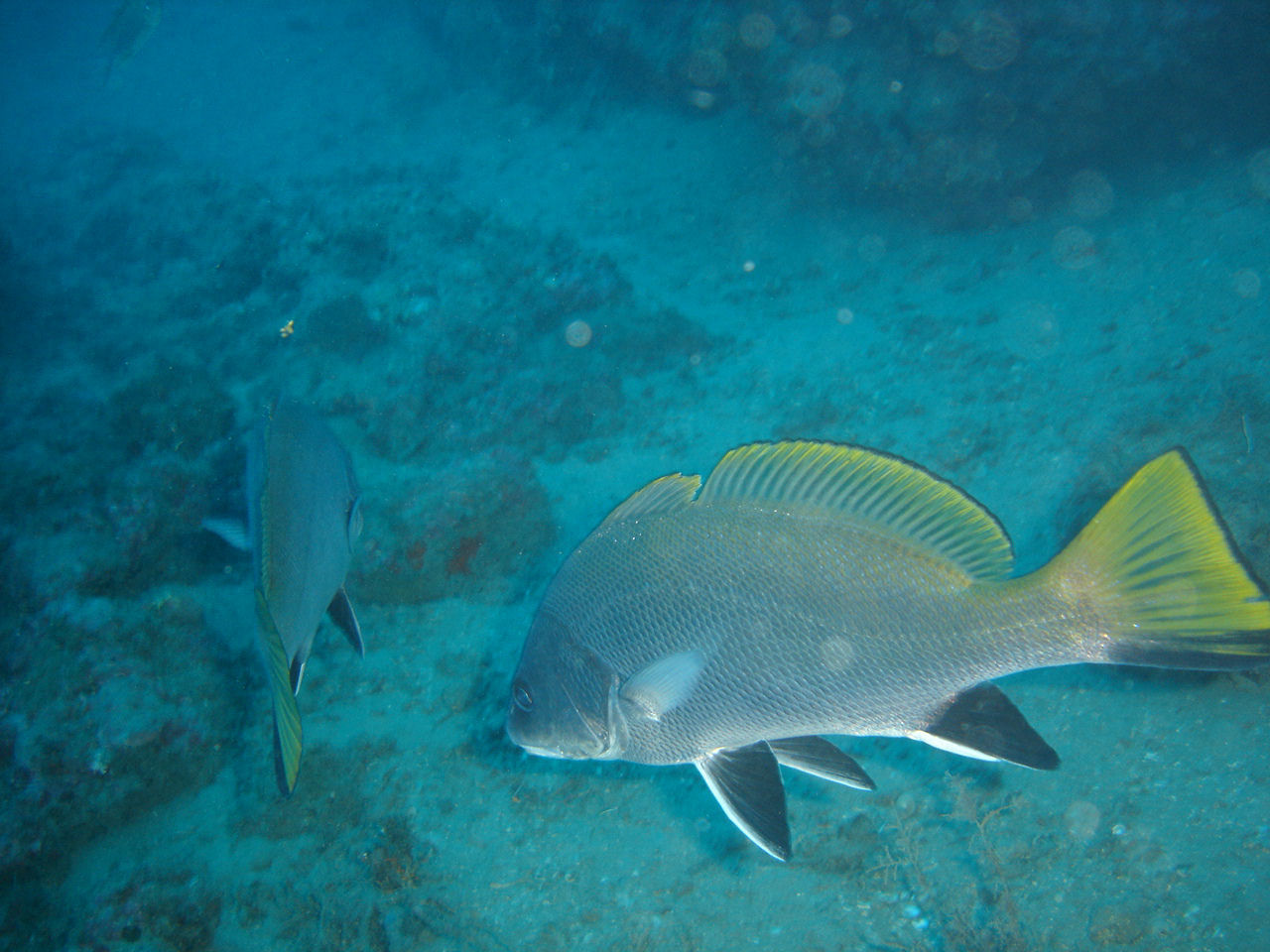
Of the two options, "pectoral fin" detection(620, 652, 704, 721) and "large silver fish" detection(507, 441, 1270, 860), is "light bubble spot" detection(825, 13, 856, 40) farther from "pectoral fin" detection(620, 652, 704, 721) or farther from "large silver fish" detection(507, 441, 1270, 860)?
"pectoral fin" detection(620, 652, 704, 721)

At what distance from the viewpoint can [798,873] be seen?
11.1ft

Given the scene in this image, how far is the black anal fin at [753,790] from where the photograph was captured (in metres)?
1.88

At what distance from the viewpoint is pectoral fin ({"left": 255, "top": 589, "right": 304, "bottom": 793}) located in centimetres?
146

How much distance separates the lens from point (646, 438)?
5879 mm

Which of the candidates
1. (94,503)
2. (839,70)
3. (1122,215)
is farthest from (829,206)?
(94,503)

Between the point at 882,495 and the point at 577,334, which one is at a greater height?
the point at 882,495

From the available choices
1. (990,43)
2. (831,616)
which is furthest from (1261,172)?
(831,616)

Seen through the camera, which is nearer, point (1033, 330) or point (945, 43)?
point (1033, 330)

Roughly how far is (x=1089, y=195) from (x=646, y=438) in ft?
22.2

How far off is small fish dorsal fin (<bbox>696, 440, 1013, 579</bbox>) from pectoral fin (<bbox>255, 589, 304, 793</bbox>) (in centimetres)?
136

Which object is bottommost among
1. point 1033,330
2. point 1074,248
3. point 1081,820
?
point 1081,820

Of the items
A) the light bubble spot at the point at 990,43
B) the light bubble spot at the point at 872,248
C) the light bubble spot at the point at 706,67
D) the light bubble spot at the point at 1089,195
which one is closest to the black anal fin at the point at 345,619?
the light bubble spot at the point at 872,248

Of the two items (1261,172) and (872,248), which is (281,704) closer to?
(872,248)

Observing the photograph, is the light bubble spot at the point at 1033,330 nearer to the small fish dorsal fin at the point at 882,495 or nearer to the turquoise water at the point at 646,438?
the turquoise water at the point at 646,438
